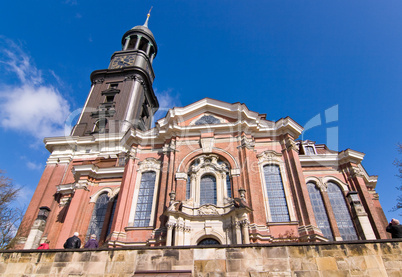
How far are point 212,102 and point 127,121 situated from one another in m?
15.1

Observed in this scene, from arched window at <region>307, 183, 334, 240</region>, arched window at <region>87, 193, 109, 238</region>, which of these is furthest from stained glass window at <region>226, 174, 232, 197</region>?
→ arched window at <region>87, 193, 109, 238</region>

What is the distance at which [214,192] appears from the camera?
17.2 metres

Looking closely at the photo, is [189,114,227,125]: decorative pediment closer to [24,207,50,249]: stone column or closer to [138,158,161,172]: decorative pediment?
[138,158,161,172]: decorative pediment

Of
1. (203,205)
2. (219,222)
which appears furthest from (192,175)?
(219,222)

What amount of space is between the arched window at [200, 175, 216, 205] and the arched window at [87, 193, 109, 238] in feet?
25.1

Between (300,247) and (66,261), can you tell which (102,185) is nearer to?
(66,261)

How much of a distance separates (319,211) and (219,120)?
31.3 feet

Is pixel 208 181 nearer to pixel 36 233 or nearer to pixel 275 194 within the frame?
pixel 275 194

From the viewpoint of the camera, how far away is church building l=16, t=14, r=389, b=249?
1516 centimetres

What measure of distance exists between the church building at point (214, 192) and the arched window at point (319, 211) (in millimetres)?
64

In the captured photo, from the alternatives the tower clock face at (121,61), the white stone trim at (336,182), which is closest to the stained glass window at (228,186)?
the white stone trim at (336,182)

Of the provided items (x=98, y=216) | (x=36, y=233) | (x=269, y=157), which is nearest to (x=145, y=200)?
(x=98, y=216)

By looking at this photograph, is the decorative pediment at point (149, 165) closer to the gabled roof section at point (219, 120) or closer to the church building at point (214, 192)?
the church building at point (214, 192)

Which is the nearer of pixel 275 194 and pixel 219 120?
pixel 275 194
